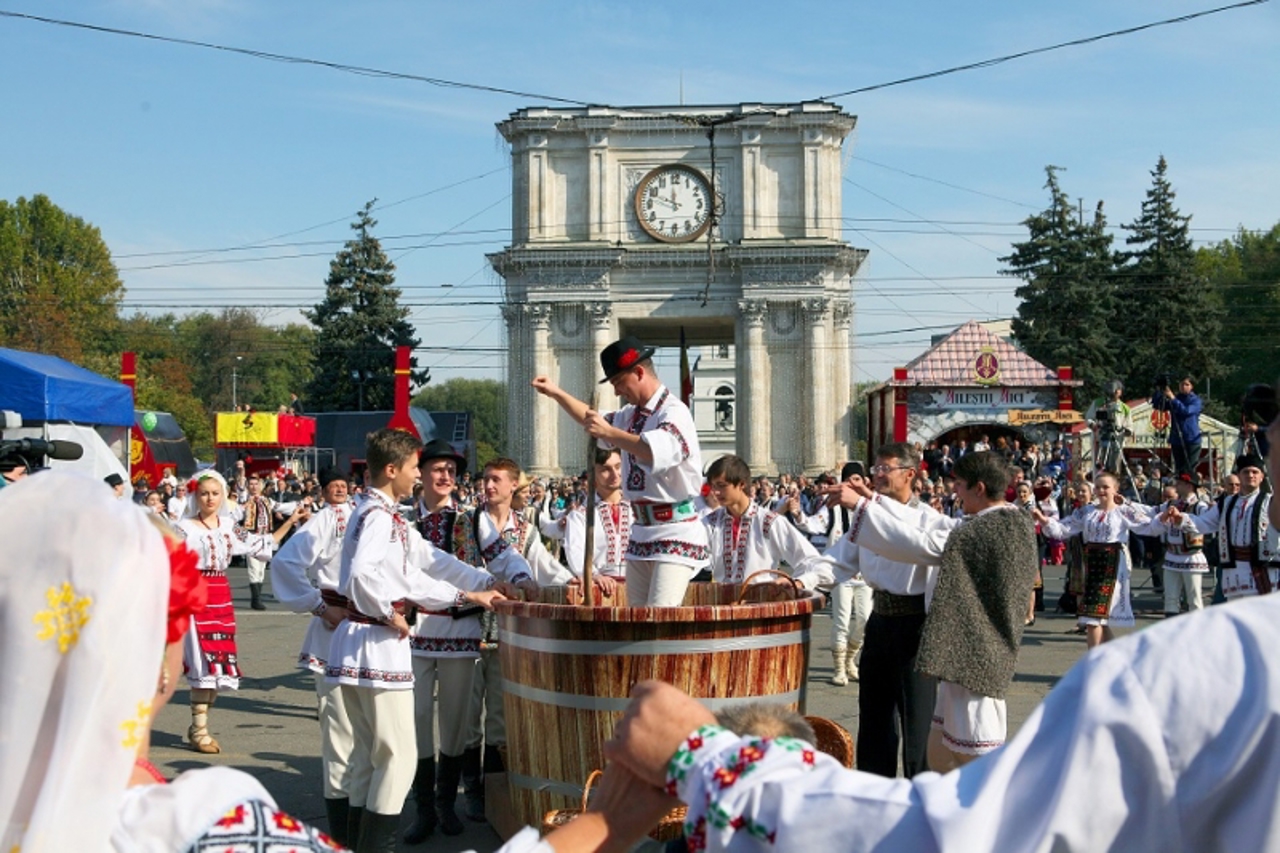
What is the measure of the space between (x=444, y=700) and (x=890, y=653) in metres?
2.59

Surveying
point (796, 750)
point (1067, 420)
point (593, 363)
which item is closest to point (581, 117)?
point (593, 363)

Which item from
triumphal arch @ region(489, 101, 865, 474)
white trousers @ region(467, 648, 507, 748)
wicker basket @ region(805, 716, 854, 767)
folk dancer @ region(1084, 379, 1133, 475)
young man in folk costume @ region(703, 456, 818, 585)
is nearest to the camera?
wicker basket @ region(805, 716, 854, 767)

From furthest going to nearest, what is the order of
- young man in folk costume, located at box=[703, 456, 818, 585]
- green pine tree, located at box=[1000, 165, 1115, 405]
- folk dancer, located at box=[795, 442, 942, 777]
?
1. green pine tree, located at box=[1000, 165, 1115, 405]
2. young man in folk costume, located at box=[703, 456, 818, 585]
3. folk dancer, located at box=[795, 442, 942, 777]

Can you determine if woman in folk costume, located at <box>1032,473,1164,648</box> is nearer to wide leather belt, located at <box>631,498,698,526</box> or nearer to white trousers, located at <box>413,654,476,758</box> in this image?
white trousers, located at <box>413,654,476,758</box>

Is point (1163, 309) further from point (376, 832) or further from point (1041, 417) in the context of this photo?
point (376, 832)

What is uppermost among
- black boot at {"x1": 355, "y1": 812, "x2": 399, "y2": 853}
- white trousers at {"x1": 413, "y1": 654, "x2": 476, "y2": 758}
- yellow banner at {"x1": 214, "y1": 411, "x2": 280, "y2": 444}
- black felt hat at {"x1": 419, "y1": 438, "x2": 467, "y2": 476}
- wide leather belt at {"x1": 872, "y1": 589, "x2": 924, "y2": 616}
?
yellow banner at {"x1": 214, "y1": 411, "x2": 280, "y2": 444}

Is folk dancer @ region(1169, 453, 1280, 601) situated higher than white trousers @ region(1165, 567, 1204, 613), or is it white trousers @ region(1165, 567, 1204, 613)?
folk dancer @ region(1169, 453, 1280, 601)

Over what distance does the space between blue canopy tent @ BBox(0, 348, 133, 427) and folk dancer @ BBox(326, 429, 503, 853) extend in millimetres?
9333

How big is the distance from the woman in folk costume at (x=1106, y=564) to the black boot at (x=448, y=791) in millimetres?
7714

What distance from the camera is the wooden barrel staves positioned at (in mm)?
5820

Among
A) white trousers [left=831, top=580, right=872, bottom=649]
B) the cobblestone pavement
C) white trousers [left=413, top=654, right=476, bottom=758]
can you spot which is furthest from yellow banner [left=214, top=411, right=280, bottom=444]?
white trousers [left=413, top=654, right=476, bottom=758]

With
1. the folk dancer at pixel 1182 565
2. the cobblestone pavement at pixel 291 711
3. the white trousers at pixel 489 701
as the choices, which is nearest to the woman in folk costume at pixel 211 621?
the cobblestone pavement at pixel 291 711

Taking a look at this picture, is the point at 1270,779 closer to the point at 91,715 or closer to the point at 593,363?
the point at 91,715

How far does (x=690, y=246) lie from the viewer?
5544 cm
